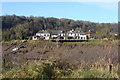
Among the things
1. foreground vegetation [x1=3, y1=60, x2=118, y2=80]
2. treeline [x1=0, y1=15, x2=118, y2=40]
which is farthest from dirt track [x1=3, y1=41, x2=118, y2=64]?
treeline [x1=0, y1=15, x2=118, y2=40]

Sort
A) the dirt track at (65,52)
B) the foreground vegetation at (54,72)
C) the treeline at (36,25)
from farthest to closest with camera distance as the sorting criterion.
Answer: the treeline at (36,25) → the dirt track at (65,52) → the foreground vegetation at (54,72)

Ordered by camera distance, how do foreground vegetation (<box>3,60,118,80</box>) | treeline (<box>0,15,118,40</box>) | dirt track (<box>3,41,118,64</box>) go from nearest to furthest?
foreground vegetation (<box>3,60,118,80</box>)
dirt track (<box>3,41,118,64</box>)
treeline (<box>0,15,118,40</box>)

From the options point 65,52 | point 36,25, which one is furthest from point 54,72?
point 36,25

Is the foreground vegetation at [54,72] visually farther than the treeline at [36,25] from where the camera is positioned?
No

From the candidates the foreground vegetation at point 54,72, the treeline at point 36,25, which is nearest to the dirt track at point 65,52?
the foreground vegetation at point 54,72

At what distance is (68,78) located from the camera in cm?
309

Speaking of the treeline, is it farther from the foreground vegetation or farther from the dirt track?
the foreground vegetation

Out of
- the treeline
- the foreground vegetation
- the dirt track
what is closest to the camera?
the foreground vegetation

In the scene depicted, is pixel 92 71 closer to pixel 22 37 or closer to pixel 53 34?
pixel 22 37

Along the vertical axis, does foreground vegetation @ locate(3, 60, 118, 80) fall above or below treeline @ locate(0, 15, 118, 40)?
below

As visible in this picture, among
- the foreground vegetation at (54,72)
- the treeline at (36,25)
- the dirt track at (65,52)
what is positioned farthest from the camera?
the treeline at (36,25)

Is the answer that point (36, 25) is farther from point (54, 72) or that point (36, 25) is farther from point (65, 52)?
point (54, 72)

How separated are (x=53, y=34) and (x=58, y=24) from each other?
22949mm

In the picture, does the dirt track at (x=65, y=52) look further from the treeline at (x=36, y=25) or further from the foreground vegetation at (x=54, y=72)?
the treeline at (x=36, y=25)
